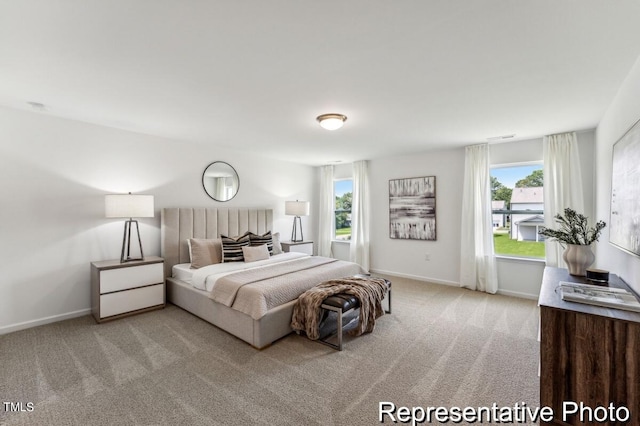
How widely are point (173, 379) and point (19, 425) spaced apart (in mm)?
865

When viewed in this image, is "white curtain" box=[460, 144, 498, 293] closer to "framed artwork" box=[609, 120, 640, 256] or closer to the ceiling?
the ceiling

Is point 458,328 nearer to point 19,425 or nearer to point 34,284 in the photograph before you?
point 19,425

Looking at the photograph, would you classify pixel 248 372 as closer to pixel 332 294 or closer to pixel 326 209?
pixel 332 294

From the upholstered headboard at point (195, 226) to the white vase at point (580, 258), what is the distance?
4562mm

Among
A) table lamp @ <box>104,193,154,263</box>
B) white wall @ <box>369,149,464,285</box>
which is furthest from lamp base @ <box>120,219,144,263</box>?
white wall @ <box>369,149,464,285</box>

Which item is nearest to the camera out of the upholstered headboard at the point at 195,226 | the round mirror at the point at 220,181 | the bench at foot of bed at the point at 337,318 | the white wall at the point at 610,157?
the white wall at the point at 610,157

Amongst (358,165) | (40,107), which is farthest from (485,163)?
(40,107)

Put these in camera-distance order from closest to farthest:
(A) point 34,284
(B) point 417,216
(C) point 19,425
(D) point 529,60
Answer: (C) point 19,425 < (D) point 529,60 < (A) point 34,284 < (B) point 417,216

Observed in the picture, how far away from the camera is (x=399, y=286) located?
16.1 feet

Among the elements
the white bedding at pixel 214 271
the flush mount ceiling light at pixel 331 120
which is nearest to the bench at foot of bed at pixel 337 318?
the white bedding at pixel 214 271

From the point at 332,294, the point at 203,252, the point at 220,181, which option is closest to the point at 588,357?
the point at 332,294

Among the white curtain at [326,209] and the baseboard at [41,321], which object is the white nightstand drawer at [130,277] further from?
the white curtain at [326,209]

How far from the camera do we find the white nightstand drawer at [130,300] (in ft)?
10.9

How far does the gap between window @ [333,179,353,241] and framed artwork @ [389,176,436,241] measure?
47.8 inches
